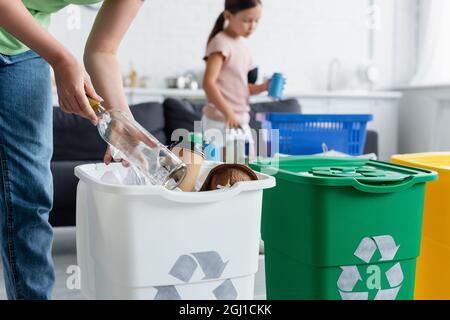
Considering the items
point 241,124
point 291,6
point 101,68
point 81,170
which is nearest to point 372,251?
point 81,170

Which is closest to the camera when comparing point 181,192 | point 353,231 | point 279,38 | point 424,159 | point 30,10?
point 181,192

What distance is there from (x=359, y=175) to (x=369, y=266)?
18 centimetres

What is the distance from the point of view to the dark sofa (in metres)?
2.67

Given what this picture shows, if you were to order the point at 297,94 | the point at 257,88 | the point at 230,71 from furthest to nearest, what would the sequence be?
the point at 297,94
the point at 257,88
the point at 230,71

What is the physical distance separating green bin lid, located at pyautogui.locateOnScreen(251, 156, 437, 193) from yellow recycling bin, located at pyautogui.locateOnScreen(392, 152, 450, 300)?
11 centimetres

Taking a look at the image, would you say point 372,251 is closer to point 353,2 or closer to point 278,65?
point 278,65

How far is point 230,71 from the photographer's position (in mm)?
2623

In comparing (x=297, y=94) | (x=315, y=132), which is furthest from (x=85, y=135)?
(x=297, y=94)

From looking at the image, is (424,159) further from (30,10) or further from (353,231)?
(30,10)

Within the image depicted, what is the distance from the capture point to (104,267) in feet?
3.17

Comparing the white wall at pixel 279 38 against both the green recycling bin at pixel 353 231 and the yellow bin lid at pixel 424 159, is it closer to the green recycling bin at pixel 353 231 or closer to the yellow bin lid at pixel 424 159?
the yellow bin lid at pixel 424 159

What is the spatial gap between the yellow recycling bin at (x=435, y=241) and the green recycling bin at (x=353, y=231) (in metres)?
0.12

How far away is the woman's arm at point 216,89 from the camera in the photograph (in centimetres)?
242

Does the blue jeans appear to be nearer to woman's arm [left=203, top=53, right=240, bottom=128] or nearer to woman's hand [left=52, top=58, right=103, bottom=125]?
woman's hand [left=52, top=58, right=103, bottom=125]
